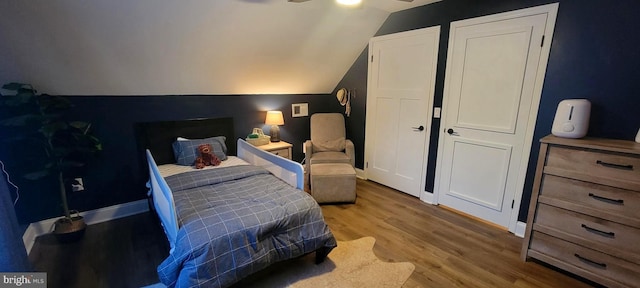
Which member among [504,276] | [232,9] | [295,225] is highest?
[232,9]

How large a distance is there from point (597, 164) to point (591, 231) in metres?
0.47

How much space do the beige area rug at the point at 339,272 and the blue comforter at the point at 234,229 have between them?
20 centimetres

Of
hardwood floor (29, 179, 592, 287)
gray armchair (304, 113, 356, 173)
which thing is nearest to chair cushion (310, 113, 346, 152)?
gray armchair (304, 113, 356, 173)

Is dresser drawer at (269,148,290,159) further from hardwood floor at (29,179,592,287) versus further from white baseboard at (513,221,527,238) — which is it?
white baseboard at (513,221,527,238)

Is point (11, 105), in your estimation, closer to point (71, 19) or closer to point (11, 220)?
point (71, 19)

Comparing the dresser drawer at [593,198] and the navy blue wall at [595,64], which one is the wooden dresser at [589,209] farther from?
the navy blue wall at [595,64]

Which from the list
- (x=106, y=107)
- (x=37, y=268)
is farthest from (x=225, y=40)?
(x=37, y=268)

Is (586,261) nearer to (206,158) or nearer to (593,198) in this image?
(593,198)

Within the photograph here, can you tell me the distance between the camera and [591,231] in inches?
70.2

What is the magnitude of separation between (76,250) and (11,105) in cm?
121

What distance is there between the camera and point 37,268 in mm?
1919

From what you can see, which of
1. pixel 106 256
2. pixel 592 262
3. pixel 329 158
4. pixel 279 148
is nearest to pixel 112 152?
pixel 106 256

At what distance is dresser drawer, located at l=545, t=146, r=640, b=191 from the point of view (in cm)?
160

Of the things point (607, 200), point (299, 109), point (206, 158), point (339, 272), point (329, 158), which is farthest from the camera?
point (299, 109)
